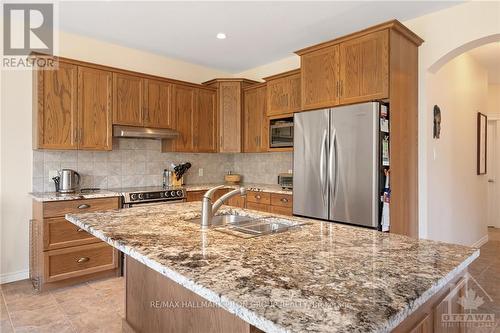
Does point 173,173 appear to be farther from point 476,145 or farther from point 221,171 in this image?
point 476,145

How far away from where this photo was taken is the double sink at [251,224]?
5.77 ft

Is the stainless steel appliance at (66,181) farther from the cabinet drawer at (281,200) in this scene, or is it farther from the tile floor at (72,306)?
the cabinet drawer at (281,200)

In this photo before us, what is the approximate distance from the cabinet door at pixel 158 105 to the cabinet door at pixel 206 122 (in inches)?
17.5

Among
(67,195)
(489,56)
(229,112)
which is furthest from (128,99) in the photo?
(489,56)

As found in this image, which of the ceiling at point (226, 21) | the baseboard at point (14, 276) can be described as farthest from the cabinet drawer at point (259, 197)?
the baseboard at point (14, 276)

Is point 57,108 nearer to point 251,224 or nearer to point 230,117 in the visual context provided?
point 230,117

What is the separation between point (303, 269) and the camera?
1.08 meters

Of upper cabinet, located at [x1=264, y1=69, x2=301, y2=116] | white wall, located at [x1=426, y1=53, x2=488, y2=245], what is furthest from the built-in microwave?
white wall, located at [x1=426, y1=53, x2=488, y2=245]

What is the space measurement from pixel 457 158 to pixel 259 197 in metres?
2.59

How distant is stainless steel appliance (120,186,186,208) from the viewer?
3480 millimetres

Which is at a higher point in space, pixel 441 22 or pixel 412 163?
pixel 441 22

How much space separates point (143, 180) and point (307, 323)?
151 inches

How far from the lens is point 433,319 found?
122cm

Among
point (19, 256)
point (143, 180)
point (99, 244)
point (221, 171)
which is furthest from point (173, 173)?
point (19, 256)
